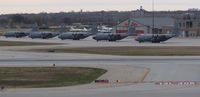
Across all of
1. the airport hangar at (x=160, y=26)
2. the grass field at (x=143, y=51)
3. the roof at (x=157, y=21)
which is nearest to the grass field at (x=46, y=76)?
the grass field at (x=143, y=51)

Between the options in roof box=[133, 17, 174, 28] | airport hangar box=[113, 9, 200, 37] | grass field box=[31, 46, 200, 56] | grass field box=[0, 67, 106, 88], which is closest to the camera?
grass field box=[0, 67, 106, 88]

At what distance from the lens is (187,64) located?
4919cm

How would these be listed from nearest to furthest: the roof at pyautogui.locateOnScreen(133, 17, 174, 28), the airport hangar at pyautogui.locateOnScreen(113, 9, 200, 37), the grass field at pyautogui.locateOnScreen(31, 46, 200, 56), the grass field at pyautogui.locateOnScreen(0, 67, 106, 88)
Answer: the grass field at pyautogui.locateOnScreen(0, 67, 106, 88) → the grass field at pyautogui.locateOnScreen(31, 46, 200, 56) → the airport hangar at pyautogui.locateOnScreen(113, 9, 200, 37) → the roof at pyautogui.locateOnScreen(133, 17, 174, 28)

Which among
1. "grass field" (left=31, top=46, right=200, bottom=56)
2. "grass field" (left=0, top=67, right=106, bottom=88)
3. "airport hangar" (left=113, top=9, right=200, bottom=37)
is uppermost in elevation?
"grass field" (left=0, top=67, right=106, bottom=88)

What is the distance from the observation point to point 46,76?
38.1 meters

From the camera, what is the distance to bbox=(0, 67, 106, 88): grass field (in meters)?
33.7

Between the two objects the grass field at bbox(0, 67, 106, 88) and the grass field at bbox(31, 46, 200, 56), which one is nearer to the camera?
the grass field at bbox(0, 67, 106, 88)

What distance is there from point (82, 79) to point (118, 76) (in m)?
2.84

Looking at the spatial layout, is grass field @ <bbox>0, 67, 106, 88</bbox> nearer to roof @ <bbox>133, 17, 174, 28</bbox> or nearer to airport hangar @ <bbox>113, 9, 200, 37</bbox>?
airport hangar @ <bbox>113, 9, 200, 37</bbox>

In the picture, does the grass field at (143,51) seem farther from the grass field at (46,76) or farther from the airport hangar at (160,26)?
the airport hangar at (160,26)

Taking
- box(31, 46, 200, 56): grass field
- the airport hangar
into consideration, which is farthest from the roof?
box(31, 46, 200, 56): grass field

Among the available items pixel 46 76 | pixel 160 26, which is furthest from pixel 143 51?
pixel 160 26

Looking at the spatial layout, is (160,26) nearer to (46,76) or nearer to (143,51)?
(143,51)

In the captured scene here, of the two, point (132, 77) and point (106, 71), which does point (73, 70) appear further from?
point (132, 77)
